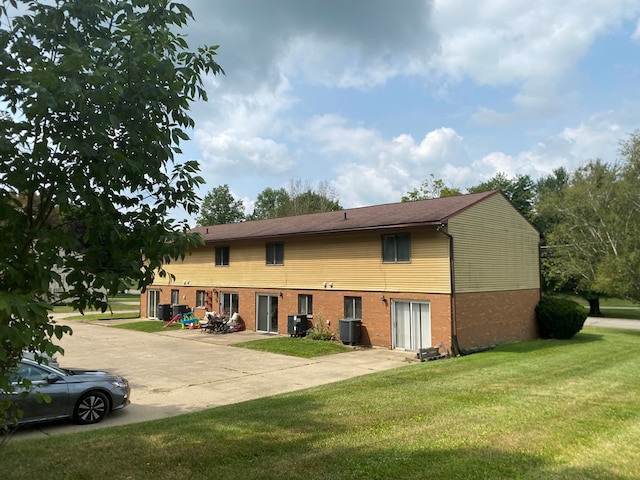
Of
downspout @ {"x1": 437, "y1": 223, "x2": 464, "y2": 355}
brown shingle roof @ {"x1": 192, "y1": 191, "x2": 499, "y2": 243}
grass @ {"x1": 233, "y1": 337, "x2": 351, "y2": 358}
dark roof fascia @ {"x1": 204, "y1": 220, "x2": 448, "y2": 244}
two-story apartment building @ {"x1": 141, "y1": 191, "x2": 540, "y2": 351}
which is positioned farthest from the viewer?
brown shingle roof @ {"x1": 192, "y1": 191, "x2": 499, "y2": 243}

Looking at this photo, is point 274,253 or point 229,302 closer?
point 274,253

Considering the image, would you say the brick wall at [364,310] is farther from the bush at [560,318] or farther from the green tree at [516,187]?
the green tree at [516,187]

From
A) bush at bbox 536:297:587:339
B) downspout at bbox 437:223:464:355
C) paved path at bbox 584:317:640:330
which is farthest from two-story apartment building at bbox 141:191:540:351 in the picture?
paved path at bbox 584:317:640:330

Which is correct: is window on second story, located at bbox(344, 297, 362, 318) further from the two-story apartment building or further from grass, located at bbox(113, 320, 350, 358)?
grass, located at bbox(113, 320, 350, 358)

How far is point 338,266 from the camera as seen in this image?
75.3 feet

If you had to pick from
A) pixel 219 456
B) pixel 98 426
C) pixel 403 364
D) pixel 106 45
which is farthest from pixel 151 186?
pixel 403 364

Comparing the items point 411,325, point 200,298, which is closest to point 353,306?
point 411,325

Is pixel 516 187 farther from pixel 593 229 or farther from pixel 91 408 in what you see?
pixel 91 408

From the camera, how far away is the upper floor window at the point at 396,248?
20.5 m

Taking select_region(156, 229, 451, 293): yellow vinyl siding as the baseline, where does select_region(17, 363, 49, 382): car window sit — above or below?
below

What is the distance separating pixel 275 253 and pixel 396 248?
7.92m

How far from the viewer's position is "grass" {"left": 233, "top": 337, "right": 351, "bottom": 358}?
63.6 ft

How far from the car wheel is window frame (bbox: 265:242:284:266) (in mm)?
15917

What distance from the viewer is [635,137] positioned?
98.4 feet
